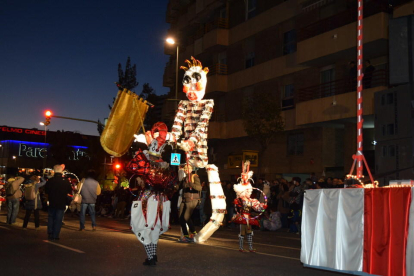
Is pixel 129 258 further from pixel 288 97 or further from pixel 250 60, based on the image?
pixel 250 60

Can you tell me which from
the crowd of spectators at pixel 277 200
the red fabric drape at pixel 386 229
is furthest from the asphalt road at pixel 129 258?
Answer: the crowd of spectators at pixel 277 200

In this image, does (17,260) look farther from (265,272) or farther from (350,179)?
(350,179)

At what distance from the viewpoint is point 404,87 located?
14.4 meters

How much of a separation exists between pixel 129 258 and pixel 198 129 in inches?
155

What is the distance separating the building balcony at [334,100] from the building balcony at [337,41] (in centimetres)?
110

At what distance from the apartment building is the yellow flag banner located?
12.9 m

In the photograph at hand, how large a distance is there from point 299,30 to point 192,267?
1979cm

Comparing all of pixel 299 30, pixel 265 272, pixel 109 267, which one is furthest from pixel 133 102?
pixel 299 30

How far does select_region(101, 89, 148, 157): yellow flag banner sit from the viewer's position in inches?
399

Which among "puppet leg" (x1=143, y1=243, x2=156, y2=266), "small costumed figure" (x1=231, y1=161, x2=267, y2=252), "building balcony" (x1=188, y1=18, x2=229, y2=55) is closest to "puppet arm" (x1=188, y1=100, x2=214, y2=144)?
"small costumed figure" (x1=231, y1=161, x2=267, y2=252)

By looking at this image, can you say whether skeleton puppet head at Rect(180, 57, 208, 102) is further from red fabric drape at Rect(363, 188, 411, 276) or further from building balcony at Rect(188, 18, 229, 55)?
building balcony at Rect(188, 18, 229, 55)

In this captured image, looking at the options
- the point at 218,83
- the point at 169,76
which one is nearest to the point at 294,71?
the point at 218,83

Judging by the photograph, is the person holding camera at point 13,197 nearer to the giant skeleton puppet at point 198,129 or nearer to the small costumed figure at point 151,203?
the giant skeleton puppet at point 198,129

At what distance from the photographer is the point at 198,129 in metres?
12.2
